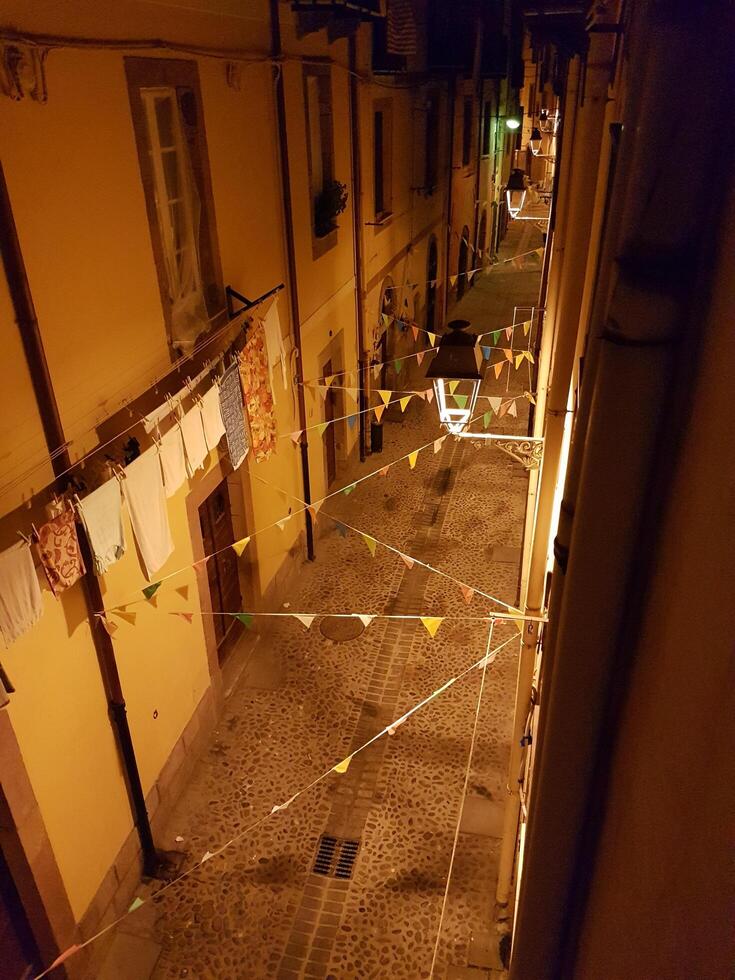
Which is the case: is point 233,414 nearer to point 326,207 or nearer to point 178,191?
point 178,191

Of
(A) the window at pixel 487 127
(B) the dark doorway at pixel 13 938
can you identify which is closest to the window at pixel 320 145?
(B) the dark doorway at pixel 13 938

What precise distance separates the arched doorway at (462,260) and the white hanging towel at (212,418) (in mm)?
18873

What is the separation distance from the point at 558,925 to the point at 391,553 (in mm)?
10476

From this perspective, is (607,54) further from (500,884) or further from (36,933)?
(36,933)

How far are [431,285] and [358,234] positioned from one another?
8.66m

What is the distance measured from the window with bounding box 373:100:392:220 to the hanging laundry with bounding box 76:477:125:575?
11.2m

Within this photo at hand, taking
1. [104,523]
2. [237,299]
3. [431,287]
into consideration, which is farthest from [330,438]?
[431,287]

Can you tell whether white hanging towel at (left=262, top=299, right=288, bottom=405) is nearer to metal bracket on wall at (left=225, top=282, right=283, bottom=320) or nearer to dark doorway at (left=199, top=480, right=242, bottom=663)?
metal bracket on wall at (left=225, top=282, right=283, bottom=320)

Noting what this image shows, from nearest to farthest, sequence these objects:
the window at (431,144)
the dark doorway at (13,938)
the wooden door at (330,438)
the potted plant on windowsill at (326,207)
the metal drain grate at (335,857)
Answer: the dark doorway at (13,938), the metal drain grate at (335,857), the potted plant on windowsill at (326,207), the wooden door at (330,438), the window at (431,144)

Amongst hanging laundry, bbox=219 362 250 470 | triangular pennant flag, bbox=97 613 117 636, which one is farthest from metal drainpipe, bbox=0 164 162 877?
hanging laundry, bbox=219 362 250 470

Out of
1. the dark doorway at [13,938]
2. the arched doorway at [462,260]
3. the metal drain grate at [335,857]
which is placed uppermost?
the arched doorway at [462,260]

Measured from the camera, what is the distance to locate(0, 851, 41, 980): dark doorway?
6.14m

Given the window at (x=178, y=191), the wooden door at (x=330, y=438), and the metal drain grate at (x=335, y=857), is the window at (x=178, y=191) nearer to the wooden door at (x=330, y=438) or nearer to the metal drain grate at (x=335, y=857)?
the wooden door at (x=330, y=438)

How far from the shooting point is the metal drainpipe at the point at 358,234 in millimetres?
12499
